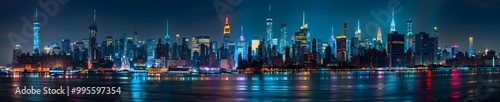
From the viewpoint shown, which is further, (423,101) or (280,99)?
(280,99)

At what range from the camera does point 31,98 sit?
53.5 metres

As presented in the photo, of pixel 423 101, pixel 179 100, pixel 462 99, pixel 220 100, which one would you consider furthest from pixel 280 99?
pixel 462 99

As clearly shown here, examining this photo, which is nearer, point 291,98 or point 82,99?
point 82,99

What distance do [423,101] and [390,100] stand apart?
302 centimetres

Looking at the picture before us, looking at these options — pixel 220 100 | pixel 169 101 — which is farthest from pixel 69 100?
pixel 220 100

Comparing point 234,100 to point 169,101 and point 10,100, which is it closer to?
point 169,101

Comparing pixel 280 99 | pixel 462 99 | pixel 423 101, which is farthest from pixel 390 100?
pixel 280 99

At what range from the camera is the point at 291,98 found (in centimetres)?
5572

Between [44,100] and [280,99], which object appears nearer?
[44,100]

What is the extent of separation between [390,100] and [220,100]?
14996mm

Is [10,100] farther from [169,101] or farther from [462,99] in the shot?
[462,99]

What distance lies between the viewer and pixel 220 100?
53344 millimetres

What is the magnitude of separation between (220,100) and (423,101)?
1748 cm

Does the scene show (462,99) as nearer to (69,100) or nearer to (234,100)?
(234,100)
